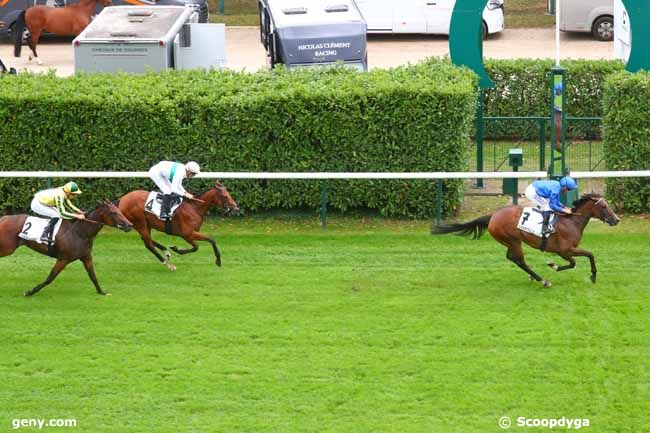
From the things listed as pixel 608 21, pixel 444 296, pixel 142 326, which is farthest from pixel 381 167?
pixel 608 21

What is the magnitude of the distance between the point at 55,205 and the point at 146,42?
620 cm

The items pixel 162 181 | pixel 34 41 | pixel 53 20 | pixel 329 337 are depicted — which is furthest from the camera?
pixel 53 20

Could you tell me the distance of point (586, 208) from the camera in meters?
13.8

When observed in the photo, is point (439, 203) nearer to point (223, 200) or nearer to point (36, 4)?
point (223, 200)

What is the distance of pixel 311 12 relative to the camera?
73.3 ft

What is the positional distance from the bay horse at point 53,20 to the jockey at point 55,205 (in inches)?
501

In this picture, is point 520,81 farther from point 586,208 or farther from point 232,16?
point 232,16

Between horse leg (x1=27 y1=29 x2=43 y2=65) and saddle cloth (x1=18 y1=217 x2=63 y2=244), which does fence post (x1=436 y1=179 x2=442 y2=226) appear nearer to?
saddle cloth (x1=18 y1=217 x2=63 y2=244)

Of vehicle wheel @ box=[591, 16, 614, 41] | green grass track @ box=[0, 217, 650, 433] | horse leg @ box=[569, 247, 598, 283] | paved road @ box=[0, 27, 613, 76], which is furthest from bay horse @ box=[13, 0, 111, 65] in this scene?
horse leg @ box=[569, 247, 598, 283]

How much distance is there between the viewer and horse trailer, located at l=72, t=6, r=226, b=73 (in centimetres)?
1948

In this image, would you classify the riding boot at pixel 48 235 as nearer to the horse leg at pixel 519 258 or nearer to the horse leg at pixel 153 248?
the horse leg at pixel 153 248

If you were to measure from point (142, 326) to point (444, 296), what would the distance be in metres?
3.12

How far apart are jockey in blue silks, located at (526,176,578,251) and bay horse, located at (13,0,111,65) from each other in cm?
1437

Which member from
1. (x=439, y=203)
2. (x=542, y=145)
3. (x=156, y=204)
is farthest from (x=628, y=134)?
(x=156, y=204)
